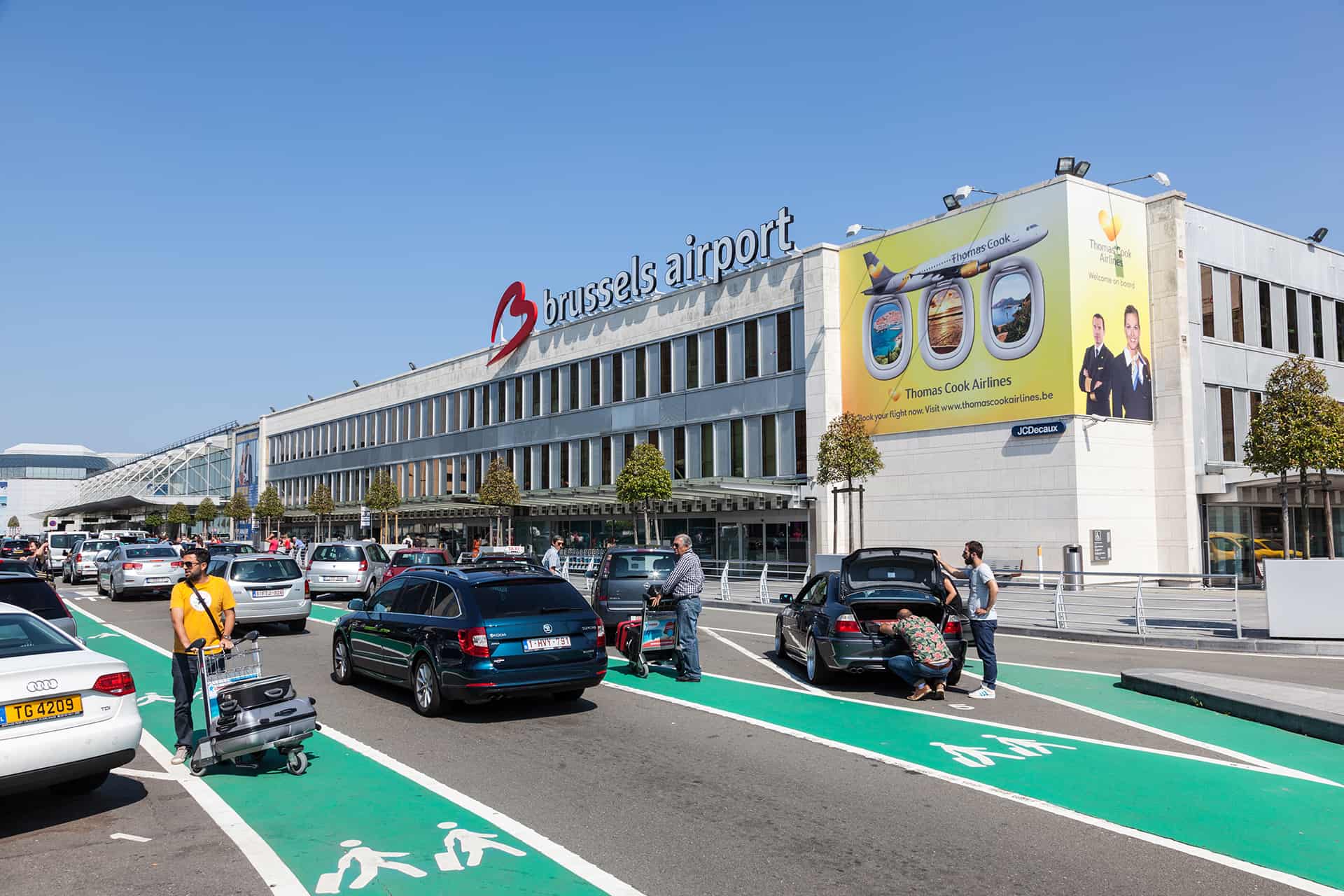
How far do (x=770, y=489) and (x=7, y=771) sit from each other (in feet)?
102

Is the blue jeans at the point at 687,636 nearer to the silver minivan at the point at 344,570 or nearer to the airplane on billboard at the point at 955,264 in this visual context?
the silver minivan at the point at 344,570

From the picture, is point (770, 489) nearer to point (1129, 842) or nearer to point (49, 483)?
point (1129, 842)

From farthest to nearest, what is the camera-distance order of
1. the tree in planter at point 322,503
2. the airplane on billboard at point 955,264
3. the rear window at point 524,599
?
1. the tree in planter at point 322,503
2. the airplane on billboard at point 955,264
3. the rear window at point 524,599

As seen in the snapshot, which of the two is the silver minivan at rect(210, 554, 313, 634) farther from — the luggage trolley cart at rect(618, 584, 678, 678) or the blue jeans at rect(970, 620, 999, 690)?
the blue jeans at rect(970, 620, 999, 690)

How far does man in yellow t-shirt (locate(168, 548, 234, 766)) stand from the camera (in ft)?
27.4

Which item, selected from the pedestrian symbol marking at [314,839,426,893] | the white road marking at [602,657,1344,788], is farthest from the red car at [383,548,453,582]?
the pedestrian symbol marking at [314,839,426,893]

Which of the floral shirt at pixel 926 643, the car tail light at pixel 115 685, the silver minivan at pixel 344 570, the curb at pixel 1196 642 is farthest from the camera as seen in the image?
the silver minivan at pixel 344 570

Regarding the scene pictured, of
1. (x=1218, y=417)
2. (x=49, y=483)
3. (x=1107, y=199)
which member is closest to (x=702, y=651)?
(x=1107, y=199)

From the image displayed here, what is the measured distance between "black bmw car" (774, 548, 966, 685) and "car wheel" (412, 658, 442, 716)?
4.60 meters

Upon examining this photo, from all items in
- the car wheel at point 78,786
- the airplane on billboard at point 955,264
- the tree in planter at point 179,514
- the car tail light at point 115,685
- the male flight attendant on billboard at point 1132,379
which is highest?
the airplane on billboard at point 955,264

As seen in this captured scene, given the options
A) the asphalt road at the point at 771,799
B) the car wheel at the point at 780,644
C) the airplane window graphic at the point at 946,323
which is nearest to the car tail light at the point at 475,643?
the asphalt road at the point at 771,799

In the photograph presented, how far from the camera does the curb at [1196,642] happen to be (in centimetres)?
1591

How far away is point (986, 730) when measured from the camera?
967cm

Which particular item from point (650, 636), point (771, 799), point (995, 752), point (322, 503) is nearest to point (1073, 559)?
point (650, 636)
